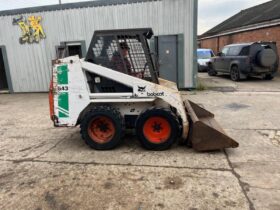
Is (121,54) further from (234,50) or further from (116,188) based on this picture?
(234,50)

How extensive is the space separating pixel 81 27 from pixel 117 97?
23.6 ft

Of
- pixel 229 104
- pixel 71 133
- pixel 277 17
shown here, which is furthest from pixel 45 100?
pixel 277 17

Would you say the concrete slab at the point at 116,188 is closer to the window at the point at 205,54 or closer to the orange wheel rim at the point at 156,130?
the orange wheel rim at the point at 156,130

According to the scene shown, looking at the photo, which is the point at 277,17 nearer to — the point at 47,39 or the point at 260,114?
the point at 260,114

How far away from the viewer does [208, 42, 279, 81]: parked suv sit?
11.2 m

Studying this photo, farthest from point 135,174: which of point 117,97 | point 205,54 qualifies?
point 205,54

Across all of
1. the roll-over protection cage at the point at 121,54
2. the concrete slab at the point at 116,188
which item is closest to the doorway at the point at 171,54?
the roll-over protection cage at the point at 121,54

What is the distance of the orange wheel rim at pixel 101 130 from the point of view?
15.1 feet

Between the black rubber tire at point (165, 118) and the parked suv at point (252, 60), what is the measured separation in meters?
8.56

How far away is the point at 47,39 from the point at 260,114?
9.17 m

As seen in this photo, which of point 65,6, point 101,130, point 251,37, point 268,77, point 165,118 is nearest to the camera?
point 165,118

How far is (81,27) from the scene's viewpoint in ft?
34.8

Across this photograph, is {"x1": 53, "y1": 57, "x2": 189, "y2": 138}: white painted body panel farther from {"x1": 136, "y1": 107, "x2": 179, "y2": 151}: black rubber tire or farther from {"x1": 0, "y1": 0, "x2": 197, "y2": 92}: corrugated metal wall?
Result: {"x1": 0, "y1": 0, "x2": 197, "y2": 92}: corrugated metal wall

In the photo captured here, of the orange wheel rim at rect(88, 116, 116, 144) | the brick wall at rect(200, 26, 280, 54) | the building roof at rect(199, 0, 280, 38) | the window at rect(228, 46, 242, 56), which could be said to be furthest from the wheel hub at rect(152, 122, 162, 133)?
the building roof at rect(199, 0, 280, 38)
